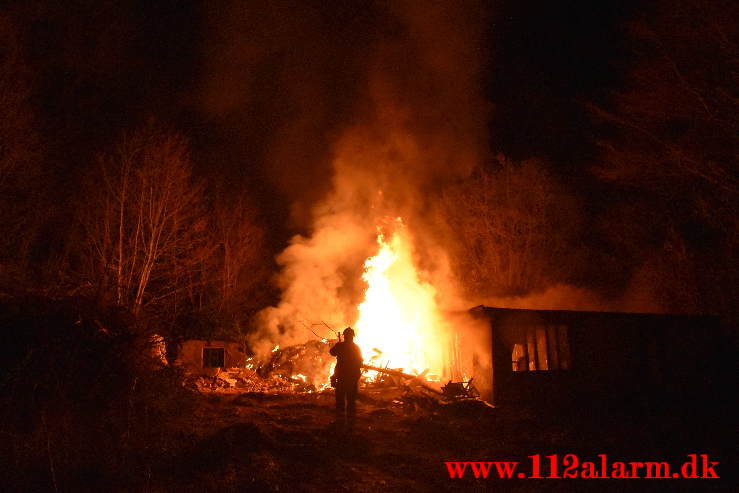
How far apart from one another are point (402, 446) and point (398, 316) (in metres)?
10.6

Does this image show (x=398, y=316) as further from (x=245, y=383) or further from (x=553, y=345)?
(x=553, y=345)

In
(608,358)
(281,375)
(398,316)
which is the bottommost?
(281,375)

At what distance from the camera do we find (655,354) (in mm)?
14562

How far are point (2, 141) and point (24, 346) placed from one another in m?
10.5

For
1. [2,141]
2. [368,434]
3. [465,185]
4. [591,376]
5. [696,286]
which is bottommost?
[368,434]

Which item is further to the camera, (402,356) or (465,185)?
(465,185)

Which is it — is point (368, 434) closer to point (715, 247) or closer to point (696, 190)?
point (696, 190)

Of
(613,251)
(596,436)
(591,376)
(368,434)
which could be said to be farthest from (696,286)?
(368,434)

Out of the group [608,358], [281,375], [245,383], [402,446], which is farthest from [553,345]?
[245,383]

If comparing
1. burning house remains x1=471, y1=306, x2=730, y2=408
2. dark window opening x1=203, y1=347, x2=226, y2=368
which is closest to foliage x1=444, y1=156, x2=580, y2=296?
burning house remains x1=471, y1=306, x2=730, y2=408

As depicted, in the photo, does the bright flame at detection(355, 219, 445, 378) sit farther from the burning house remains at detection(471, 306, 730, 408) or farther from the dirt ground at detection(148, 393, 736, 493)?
the dirt ground at detection(148, 393, 736, 493)

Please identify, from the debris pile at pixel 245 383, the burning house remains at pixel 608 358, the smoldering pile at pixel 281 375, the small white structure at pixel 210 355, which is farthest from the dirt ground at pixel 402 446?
the small white structure at pixel 210 355

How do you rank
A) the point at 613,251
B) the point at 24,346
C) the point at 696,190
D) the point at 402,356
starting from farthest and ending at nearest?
1. the point at 613,251
2. the point at 402,356
3. the point at 696,190
4. the point at 24,346

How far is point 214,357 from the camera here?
73.7ft
